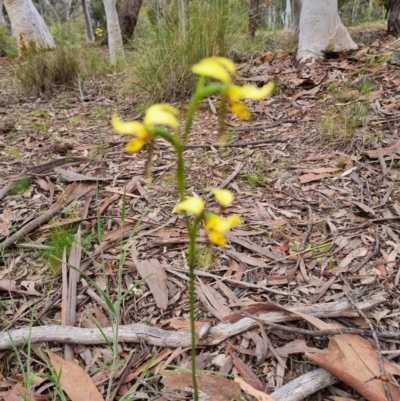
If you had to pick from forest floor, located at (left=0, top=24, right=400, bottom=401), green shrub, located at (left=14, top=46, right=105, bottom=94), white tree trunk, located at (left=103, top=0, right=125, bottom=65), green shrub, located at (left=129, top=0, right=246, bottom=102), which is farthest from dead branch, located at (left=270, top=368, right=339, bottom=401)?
white tree trunk, located at (left=103, top=0, right=125, bottom=65)

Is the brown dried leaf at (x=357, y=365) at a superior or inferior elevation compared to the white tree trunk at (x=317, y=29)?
inferior

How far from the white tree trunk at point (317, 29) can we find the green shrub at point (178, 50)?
0.87 meters

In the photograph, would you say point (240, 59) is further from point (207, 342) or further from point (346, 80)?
point (207, 342)

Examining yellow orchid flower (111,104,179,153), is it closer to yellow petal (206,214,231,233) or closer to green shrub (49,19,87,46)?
yellow petal (206,214,231,233)

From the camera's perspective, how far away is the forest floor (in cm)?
135

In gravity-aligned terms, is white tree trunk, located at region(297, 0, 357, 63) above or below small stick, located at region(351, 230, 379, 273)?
above

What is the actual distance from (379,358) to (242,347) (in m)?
0.45

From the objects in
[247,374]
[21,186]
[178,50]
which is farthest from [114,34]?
[247,374]

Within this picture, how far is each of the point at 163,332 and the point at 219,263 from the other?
1.52ft

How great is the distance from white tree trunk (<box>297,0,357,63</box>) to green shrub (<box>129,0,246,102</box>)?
34.3 inches

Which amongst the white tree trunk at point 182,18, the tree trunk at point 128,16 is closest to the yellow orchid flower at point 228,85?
the white tree trunk at point 182,18

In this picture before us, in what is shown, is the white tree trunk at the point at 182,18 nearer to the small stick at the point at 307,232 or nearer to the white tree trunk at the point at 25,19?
the small stick at the point at 307,232

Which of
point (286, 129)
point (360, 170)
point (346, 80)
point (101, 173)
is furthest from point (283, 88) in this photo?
point (101, 173)

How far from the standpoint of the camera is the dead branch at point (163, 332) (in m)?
1.45
